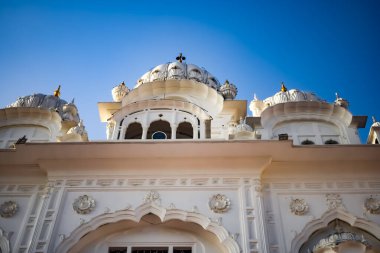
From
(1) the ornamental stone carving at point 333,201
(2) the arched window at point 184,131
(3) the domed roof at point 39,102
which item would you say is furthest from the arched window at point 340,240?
→ (3) the domed roof at point 39,102

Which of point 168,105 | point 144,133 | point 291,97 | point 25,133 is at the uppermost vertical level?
point 291,97

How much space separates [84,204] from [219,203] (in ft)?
10.0

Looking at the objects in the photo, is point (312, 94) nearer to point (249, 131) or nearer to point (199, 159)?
point (249, 131)

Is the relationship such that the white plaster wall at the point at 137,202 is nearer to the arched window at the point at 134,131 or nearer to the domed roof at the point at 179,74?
the arched window at the point at 134,131

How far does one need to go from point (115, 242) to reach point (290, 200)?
4052mm

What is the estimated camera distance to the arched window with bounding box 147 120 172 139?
12.7 metres

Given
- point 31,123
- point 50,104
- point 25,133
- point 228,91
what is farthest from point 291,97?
point 25,133

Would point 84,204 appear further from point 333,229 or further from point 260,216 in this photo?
point 333,229

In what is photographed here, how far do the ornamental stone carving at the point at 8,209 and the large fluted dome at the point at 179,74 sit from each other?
25.5 ft

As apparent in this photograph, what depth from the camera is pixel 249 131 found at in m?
11.0

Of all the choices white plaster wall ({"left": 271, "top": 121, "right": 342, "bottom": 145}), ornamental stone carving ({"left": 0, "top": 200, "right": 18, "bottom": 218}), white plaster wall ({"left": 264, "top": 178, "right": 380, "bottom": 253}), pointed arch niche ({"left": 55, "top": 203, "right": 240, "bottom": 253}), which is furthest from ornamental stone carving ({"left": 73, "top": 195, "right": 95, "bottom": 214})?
white plaster wall ({"left": 271, "top": 121, "right": 342, "bottom": 145})

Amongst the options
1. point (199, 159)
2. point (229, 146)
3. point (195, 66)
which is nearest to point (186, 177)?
point (199, 159)

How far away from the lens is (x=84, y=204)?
9.57 meters

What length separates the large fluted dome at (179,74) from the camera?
16578mm
